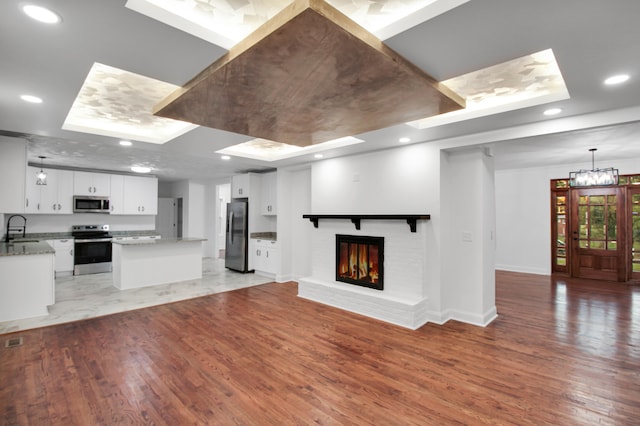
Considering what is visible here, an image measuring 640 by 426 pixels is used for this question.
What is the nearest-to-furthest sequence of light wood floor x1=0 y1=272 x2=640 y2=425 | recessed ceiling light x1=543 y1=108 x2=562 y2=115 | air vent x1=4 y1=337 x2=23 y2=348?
light wood floor x1=0 y1=272 x2=640 y2=425
recessed ceiling light x1=543 y1=108 x2=562 y2=115
air vent x1=4 y1=337 x2=23 y2=348

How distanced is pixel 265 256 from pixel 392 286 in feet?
10.9

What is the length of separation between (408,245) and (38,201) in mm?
7520

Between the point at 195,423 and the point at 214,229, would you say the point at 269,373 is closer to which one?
the point at 195,423

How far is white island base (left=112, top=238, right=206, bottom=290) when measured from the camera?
219 inches

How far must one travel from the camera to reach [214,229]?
9352 millimetres

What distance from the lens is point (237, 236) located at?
7250 millimetres

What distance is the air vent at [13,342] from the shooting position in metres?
3.27

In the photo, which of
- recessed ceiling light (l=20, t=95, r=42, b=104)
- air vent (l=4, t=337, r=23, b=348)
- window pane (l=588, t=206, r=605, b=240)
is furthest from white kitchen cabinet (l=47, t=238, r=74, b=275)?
window pane (l=588, t=206, r=605, b=240)

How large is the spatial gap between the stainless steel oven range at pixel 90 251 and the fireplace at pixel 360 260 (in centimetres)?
563

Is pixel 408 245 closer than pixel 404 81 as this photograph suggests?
No

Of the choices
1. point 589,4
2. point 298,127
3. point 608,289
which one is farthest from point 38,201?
point 608,289

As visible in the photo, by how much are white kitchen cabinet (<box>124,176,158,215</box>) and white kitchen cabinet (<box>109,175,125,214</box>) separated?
0.09 metres

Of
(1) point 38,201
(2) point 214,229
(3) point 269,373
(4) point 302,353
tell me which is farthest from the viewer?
(2) point 214,229

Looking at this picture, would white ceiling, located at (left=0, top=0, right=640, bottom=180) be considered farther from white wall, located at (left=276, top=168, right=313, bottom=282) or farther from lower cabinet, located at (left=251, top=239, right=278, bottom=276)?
lower cabinet, located at (left=251, top=239, right=278, bottom=276)
